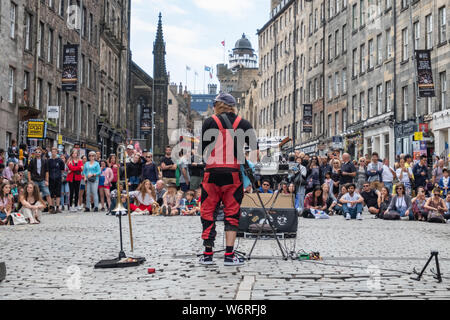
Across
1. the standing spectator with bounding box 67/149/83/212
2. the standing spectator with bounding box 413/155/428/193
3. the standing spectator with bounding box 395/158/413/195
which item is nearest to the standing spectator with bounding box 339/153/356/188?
the standing spectator with bounding box 395/158/413/195

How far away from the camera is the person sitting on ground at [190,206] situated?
18812 millimetres

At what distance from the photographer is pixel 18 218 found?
1545cm

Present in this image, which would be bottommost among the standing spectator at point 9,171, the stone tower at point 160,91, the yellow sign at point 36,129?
the standing spectator at point 9,171

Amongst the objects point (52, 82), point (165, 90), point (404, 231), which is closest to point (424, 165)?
point (404, 231)

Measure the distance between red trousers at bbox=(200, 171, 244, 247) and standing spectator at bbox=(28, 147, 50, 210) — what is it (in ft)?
39.4

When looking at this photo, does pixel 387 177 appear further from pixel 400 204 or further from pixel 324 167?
pixel 400 204

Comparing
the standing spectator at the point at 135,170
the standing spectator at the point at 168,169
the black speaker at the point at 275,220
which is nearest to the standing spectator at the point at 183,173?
the standing spectator at the point at 168,169

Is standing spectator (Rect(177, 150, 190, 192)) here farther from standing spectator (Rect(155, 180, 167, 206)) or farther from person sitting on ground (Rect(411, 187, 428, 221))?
person sitting on ground (Rect(411, 187, 428, 221))

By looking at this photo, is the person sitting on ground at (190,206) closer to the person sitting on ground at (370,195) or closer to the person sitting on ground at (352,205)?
the person sitting on ground at (352,205)

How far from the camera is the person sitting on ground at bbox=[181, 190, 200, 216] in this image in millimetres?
18812

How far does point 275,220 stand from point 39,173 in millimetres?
10246

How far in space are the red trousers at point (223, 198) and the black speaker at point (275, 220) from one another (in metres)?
2.57

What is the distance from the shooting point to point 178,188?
2034 centimetres
